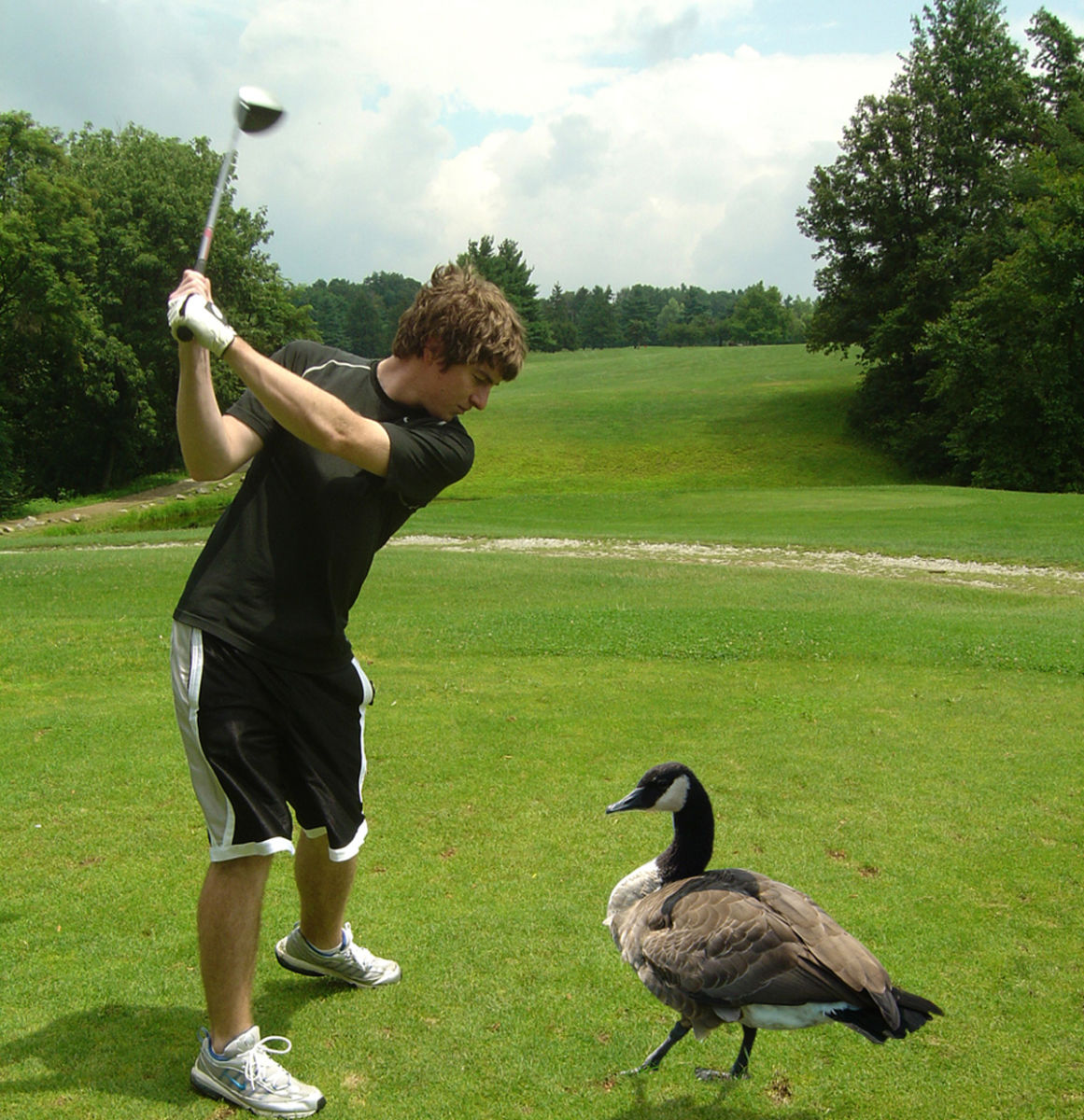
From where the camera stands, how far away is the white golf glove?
3.41 meters

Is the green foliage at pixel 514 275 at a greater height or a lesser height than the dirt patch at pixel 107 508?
greater

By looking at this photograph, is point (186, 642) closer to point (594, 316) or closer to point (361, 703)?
point (361, 703)

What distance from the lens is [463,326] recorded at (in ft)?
12.7

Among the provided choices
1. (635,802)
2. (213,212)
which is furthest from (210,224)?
(635,802)

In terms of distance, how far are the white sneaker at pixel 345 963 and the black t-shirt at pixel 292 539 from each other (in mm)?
1287

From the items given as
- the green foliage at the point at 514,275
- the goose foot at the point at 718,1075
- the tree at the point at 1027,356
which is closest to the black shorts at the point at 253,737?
the goose foot at the point at 718,1075

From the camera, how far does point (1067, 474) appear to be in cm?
5091

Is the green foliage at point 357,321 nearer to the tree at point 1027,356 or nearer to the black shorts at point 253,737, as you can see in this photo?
the tree at point 1027,356

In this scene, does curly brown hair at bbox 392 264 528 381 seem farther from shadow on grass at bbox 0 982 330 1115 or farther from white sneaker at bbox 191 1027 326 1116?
shadow on grass at bbox 0 982 330 1115

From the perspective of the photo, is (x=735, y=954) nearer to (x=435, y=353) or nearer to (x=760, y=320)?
(x=435, y=353)

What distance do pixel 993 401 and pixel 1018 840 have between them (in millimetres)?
51459

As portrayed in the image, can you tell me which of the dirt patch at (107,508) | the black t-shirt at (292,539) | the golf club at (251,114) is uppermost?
the golf club at (251,114)

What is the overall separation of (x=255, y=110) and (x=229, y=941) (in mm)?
3531

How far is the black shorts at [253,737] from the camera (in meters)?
3.75
